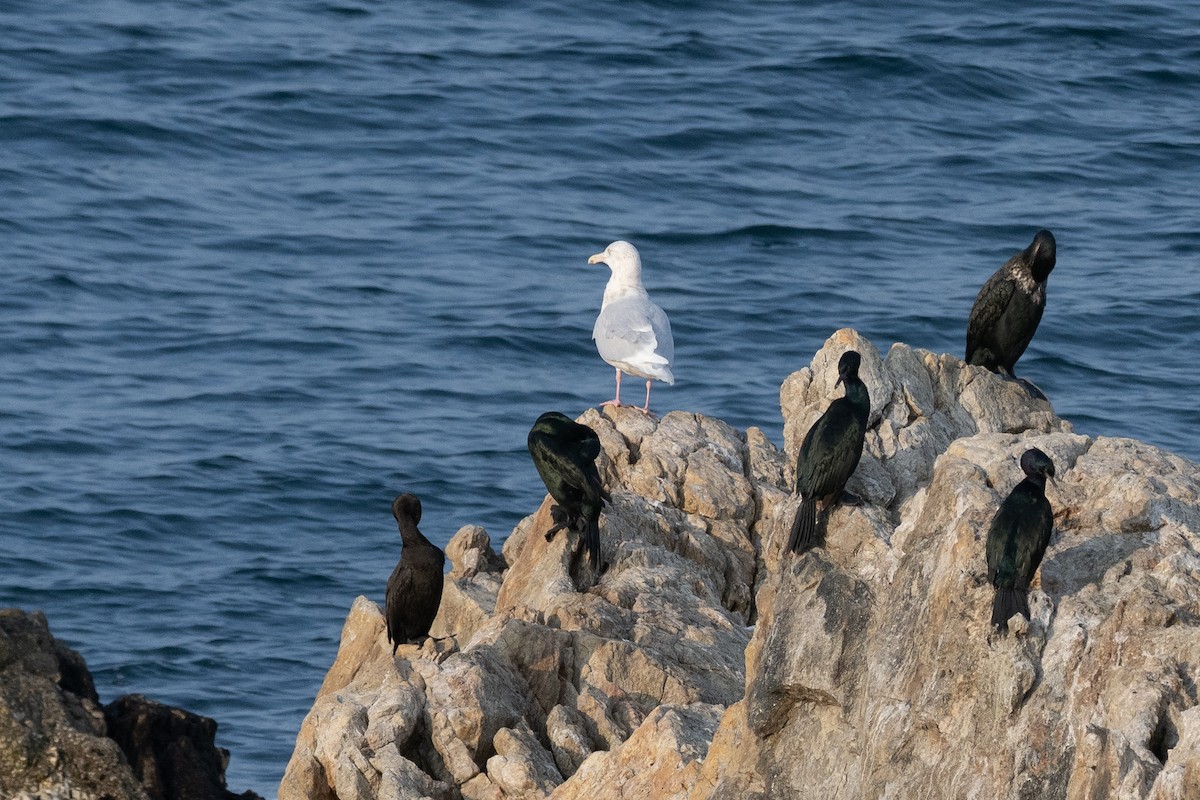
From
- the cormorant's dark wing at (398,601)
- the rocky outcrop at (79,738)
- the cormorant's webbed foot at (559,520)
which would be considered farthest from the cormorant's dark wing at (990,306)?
the rocky outcrop at (79,738)

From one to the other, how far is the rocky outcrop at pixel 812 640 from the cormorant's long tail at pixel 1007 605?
8 cm

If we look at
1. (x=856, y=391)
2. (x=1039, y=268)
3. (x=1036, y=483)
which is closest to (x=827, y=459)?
(x=856, y=391)

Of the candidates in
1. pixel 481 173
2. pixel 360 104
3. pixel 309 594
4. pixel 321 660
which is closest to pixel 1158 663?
pixel 321 660

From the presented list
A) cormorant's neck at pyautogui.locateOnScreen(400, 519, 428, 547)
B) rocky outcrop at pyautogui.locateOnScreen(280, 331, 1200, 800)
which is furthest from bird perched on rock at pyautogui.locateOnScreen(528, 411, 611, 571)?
cormorant's neck at pyautogui.locateOnScreen(400, 519, 428, 547)

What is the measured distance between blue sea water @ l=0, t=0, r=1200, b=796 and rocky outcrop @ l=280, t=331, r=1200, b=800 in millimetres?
6101

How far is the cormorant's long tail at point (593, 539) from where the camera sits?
41.8 feet

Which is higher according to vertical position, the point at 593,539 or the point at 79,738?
the point at 593,539

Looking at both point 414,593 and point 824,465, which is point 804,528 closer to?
point 824,465

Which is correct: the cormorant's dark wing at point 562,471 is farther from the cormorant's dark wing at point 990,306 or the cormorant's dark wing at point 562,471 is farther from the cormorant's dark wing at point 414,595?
the cormorant's dark wing at point 990,306

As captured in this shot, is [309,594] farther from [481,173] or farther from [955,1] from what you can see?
[955,1]

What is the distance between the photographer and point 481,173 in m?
35.6

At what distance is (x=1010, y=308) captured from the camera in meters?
14.4

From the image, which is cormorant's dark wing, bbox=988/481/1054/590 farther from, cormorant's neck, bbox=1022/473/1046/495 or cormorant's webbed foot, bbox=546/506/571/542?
cormorant's webbed foot, bbox=546/506/571/542

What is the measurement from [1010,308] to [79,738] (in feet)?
21.3
